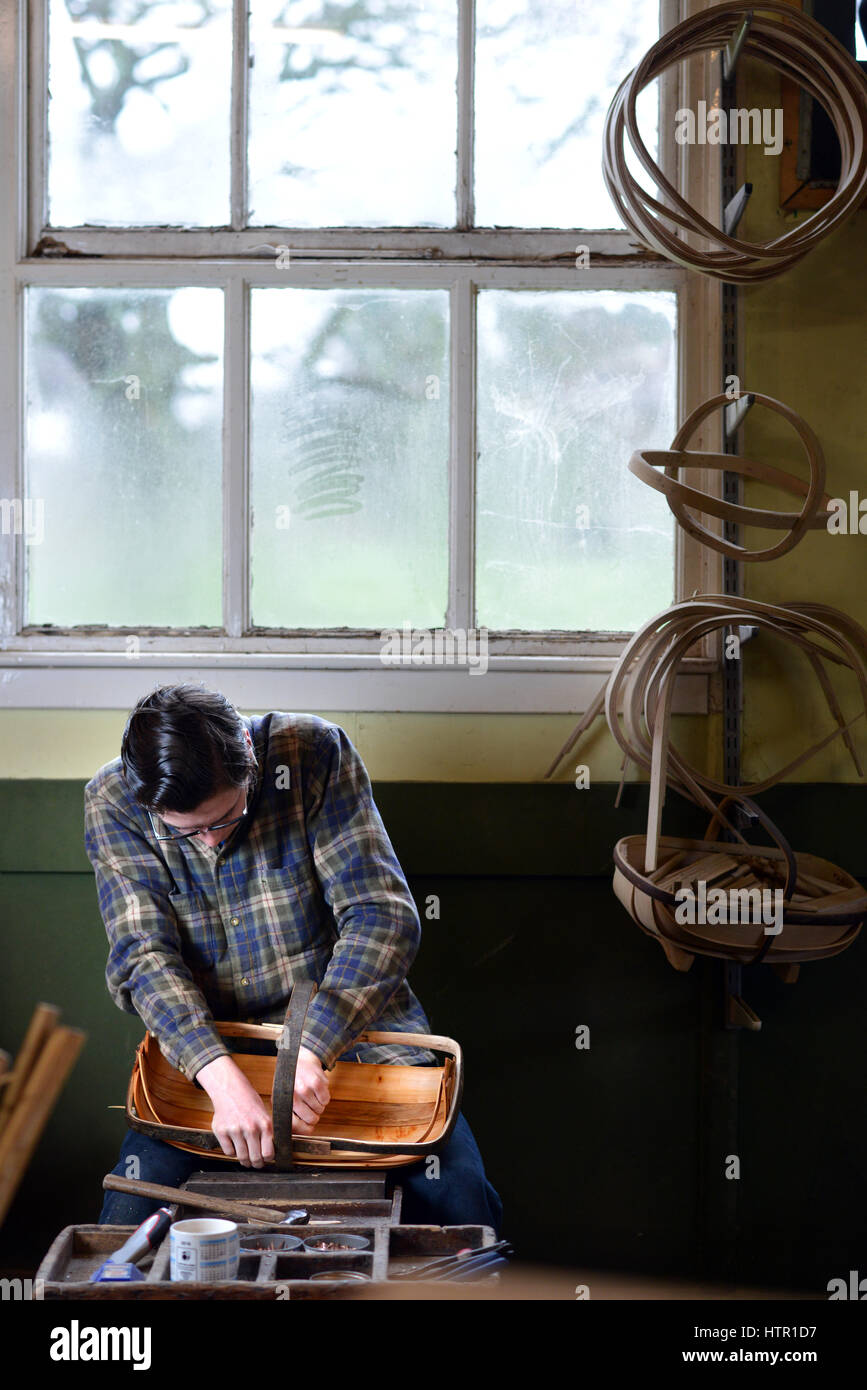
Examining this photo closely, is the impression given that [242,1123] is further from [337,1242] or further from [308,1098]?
[337,1242]

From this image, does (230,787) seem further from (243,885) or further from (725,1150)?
(725,1150)

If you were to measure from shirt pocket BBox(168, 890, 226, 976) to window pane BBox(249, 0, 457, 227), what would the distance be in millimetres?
1627

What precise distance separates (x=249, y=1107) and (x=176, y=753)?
58cm

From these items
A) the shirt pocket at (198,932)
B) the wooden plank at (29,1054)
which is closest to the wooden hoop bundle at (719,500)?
the shirt pocket at (198,932)

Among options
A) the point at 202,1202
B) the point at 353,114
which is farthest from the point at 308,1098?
the point at 353,114

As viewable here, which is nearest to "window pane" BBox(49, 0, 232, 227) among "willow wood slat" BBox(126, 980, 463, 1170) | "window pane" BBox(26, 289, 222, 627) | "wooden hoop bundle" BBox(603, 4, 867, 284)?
"window pane" BBox(26, 289, 222, 627)

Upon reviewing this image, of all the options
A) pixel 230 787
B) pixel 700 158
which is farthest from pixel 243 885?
pixel 700 158

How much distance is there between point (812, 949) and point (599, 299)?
1586 millimetres

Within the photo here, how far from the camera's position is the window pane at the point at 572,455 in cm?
279

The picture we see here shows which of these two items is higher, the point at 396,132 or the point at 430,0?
the point at 430,0

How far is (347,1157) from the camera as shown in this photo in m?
1.82

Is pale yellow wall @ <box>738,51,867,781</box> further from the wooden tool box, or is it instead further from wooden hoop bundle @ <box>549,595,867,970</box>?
the wooden tool box

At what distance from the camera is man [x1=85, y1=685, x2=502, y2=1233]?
1947mm

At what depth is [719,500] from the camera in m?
2.38
